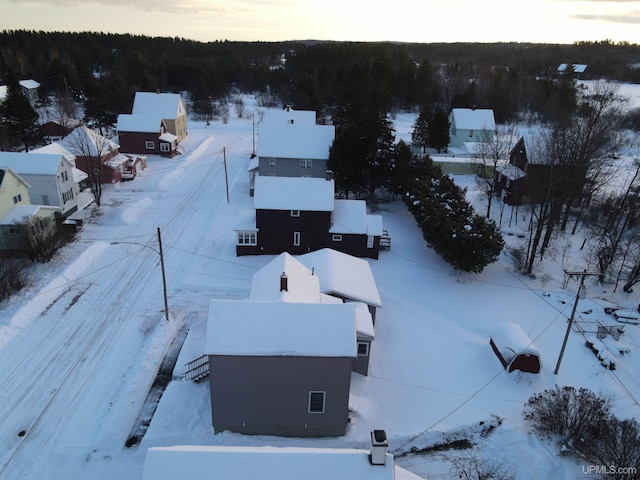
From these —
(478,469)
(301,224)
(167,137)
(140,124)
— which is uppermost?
(140,124)

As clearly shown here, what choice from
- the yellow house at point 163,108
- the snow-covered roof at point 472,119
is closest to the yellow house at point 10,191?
the yellow house at point 163,108

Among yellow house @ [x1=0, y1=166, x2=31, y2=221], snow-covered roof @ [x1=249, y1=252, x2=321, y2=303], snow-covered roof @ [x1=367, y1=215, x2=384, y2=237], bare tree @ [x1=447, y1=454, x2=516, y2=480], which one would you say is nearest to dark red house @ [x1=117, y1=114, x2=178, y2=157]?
yellow house @ [x1=0, y1=166, x2=31, y2=221]

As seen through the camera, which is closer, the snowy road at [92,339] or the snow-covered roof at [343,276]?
the snowy road at [92,339]

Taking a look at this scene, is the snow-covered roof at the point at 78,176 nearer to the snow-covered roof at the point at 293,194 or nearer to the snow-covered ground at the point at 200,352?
the snow-covered ground at the point at 200,352

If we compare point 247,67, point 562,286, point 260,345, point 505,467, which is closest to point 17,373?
point 260,345

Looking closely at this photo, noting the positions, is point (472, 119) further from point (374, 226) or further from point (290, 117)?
point (374, 226)

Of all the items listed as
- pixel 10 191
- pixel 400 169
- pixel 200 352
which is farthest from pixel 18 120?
pixel 200 352
